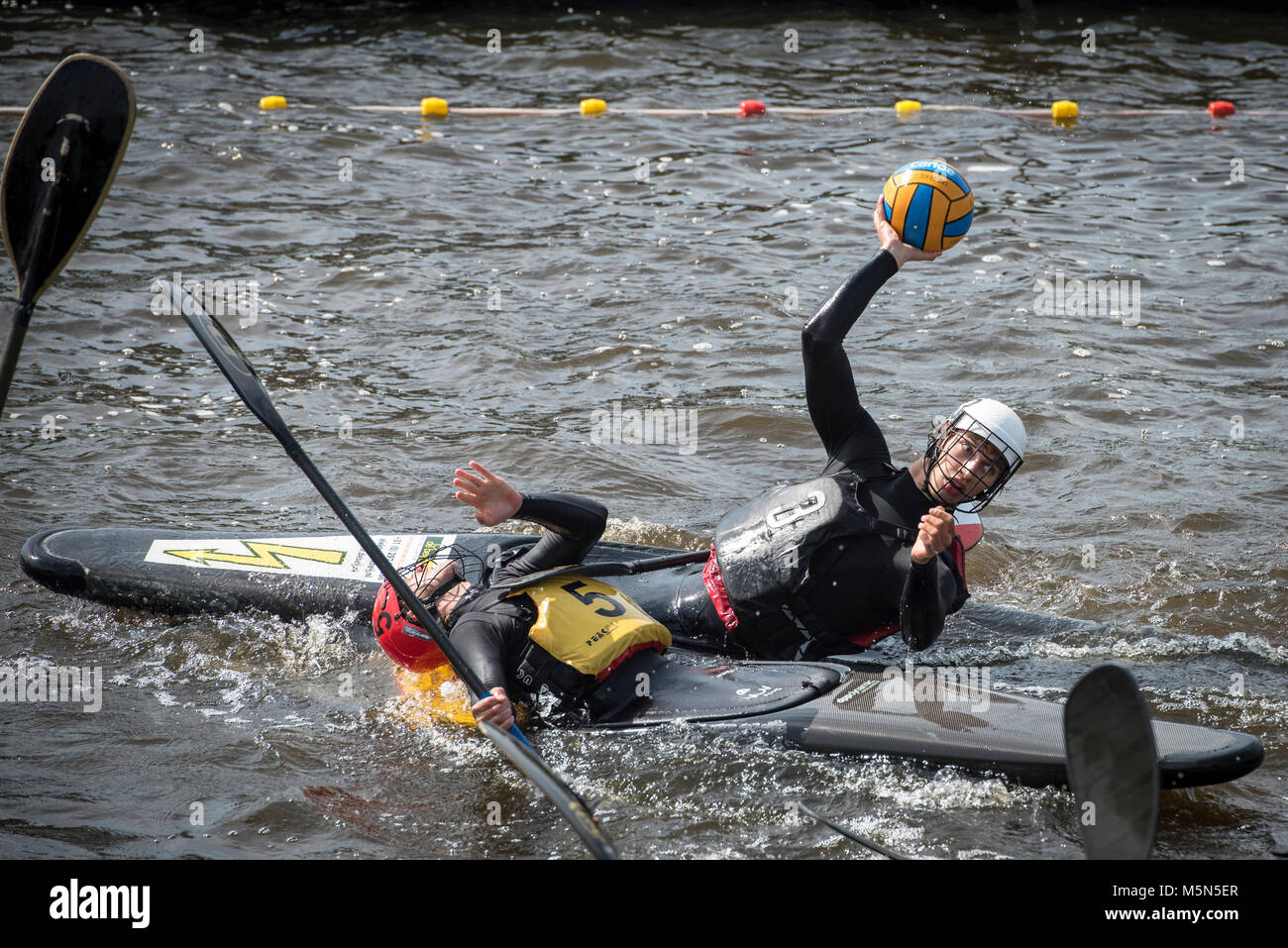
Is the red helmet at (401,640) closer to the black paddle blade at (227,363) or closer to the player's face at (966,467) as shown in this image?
the black paddle blade at (227,363)

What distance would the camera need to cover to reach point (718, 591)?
4699mm

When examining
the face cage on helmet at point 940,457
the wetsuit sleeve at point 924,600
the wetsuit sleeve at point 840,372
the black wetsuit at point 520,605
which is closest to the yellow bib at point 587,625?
the black wetsuit at point 520,605

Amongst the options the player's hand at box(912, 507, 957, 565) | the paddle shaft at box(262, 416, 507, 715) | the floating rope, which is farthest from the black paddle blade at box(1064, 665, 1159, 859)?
the floating rope

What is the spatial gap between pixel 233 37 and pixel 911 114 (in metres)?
8.03

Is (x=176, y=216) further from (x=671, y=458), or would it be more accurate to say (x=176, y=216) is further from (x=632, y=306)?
(x=671, y=458)

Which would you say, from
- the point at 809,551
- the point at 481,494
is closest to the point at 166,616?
the point at 481,494

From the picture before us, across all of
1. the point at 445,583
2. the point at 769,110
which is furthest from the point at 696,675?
the point at 769,110

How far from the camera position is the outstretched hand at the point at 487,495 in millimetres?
3816

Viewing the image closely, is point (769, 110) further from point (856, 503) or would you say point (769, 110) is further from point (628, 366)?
point (856, 503)

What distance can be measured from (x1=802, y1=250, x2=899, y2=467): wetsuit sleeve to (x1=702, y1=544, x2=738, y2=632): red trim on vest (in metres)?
0.62

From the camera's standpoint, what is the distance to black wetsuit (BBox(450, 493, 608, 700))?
3900mm

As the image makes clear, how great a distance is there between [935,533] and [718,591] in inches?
45.8

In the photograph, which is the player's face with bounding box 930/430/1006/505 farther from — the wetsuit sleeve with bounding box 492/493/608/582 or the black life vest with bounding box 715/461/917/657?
the wetsuit sleeve with bounding box 492/493/608/582
